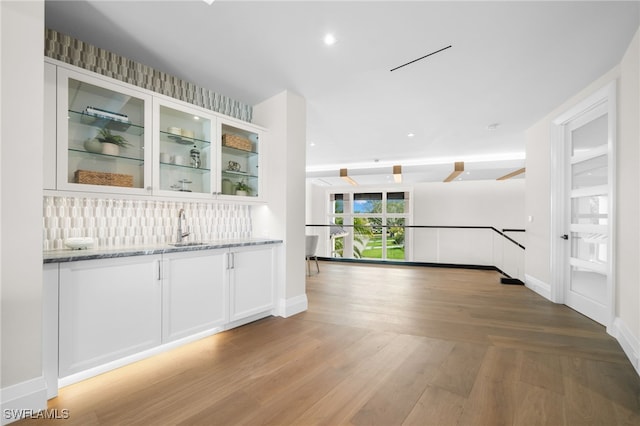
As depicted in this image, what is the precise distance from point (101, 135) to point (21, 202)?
0.85 meters

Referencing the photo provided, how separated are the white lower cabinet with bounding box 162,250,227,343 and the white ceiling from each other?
5.85 ft

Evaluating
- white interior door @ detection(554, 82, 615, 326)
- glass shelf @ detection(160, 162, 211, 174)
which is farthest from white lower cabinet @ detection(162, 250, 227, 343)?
white interior door @ detection(554, 82, 615, 326)

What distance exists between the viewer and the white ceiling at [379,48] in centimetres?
200

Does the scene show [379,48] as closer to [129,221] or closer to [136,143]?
[136,143]

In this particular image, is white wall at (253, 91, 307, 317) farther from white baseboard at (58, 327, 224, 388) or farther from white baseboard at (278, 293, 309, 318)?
white baseboard at (58, 327, 224, 388)

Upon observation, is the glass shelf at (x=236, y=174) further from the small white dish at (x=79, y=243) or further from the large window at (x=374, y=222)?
the large window at (x=374, y=222)

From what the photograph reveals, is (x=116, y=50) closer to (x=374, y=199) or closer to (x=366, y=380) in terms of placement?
(x=366, y=380)

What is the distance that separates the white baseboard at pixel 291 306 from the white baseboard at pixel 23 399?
1978mm

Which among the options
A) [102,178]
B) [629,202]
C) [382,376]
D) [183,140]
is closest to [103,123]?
[102,178]

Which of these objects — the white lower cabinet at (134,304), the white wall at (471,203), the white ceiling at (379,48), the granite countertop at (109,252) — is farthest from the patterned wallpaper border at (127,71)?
the white wall at (471,203)

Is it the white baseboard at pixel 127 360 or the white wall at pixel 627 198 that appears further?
the white wall at pixel 627 198

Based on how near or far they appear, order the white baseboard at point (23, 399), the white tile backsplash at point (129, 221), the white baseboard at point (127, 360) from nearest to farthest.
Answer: the white baseboard at point (23, 399), the white baseboard at point (127, 360), the white tile backsplash at point (129, 221)

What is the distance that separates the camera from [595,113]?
3150mm

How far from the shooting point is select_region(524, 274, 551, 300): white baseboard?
3947 mm
